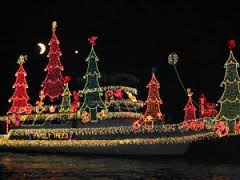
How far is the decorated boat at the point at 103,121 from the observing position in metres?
30.3

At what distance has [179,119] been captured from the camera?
2231 inches

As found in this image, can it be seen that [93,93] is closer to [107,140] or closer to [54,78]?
[107,140]

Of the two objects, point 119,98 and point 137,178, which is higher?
point 119,98

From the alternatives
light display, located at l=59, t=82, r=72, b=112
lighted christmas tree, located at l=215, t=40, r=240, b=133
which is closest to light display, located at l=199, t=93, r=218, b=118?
lighted christmas tree, located at l=215, t=40, r=240, b=133

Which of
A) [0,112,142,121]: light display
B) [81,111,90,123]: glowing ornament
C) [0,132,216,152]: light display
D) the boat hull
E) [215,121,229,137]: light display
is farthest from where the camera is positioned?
[81,111,90,123]: glowing ornament

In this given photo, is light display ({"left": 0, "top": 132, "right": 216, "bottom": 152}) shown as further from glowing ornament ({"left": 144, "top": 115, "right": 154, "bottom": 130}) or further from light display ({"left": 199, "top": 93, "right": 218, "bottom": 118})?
light display ({"left": 199, "top": 93, "right": 218, "bottom": 118})

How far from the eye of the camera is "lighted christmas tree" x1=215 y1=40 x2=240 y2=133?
91.9ft

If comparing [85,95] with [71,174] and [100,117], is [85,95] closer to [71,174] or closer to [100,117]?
[100,117]

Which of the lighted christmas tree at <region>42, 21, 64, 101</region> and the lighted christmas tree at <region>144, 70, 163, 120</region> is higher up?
the lighted christmas tree at <region>42, 21, 64, 101</region>

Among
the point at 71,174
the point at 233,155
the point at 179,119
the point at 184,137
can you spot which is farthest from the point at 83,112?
the point at 179,119

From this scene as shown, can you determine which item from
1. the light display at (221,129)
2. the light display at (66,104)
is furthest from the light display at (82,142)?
the light display at (66,104)

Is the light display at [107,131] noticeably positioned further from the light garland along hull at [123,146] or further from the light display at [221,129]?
the light display at [221,129]

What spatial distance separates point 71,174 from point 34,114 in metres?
20.5

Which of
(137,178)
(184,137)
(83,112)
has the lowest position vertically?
(137,178)
